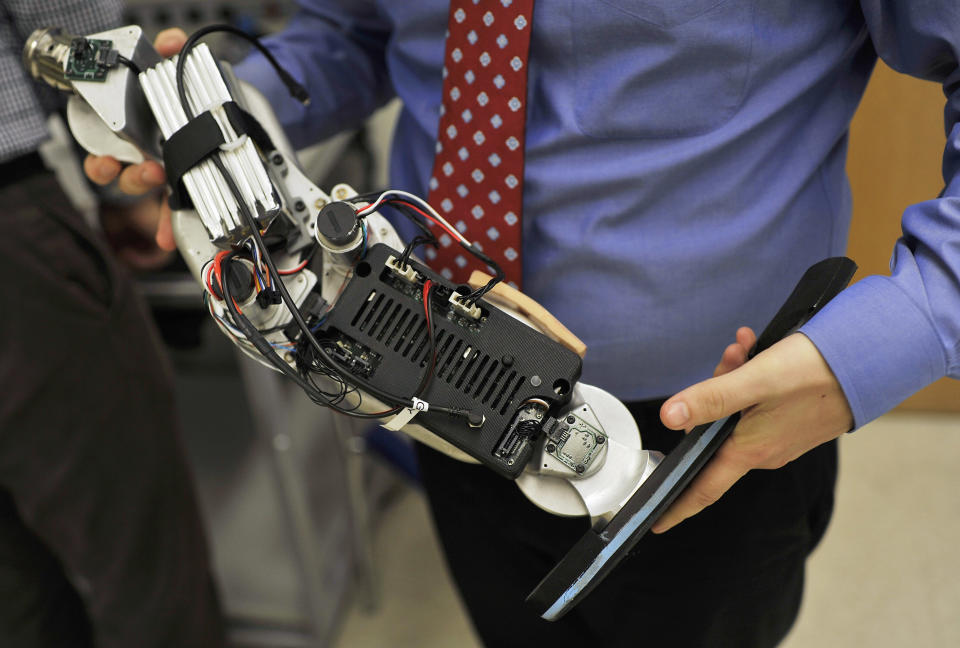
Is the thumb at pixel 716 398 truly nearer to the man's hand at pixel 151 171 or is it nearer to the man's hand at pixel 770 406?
the man's hand at pixel 770 406

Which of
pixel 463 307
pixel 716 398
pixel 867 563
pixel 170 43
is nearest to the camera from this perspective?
pixel 716 398

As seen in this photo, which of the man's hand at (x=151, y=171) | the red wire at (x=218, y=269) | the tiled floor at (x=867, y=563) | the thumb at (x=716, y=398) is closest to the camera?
the thumb at (x=716, y=398)

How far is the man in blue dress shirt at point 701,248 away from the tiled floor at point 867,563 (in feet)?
3.08

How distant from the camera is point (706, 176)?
64 centimetres

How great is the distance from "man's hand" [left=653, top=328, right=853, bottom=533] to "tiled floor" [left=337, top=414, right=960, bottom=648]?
1.25 metres

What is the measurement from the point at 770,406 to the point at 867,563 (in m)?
1.45

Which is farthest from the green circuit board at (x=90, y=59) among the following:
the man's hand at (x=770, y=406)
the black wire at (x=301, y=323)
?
the man's hand at (x=770, y=406)

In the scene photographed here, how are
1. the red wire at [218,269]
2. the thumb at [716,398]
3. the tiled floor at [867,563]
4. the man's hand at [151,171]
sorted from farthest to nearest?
the tiled floor at [867,563], the man's hand at [151,171], the red wire at [218,269], the thumb at [716,398]

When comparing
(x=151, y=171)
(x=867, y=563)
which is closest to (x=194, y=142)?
(x=151, y=171)

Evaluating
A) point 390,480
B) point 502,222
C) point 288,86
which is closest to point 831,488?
point 502,222

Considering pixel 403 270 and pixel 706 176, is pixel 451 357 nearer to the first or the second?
pixel 403 270

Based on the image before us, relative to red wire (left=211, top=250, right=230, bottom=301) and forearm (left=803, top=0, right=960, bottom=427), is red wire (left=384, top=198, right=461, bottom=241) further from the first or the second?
forearm (left=803, top=0, right=960, bottom=427)

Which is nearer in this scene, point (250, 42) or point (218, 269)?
point (218, 269)

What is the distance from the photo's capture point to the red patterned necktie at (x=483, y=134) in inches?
24.5
